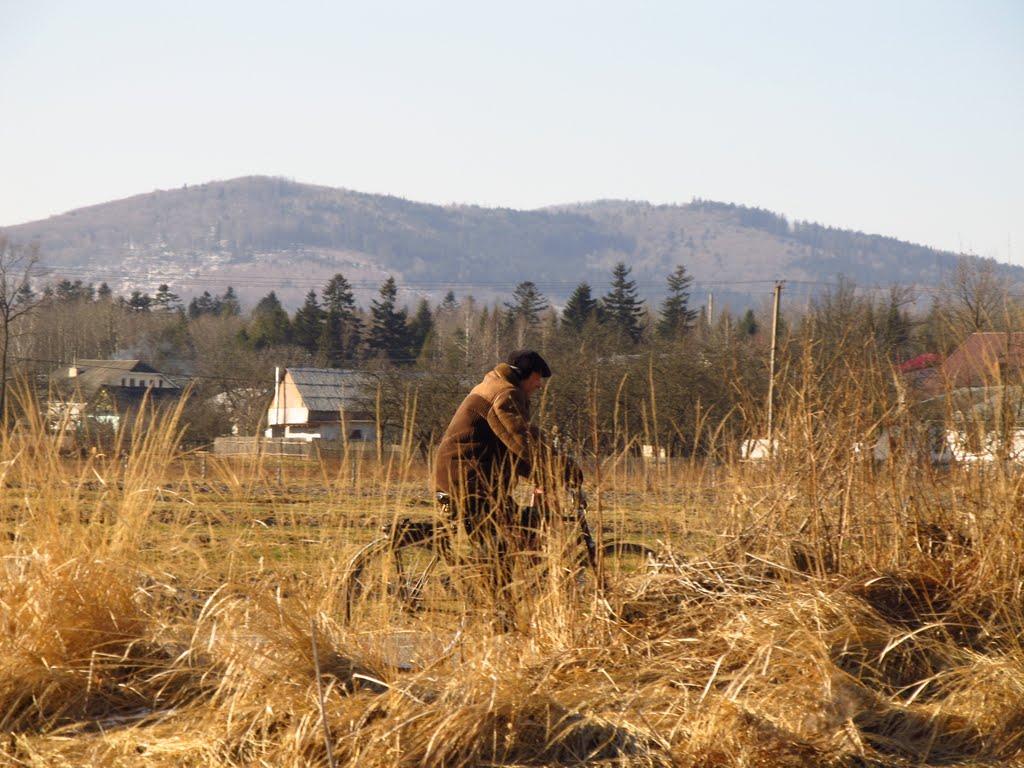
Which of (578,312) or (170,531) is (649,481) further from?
(578,312)

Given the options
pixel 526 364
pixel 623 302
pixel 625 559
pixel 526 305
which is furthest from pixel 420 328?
pixel 625 559

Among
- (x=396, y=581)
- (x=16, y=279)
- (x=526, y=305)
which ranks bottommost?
(x=396, y=581)

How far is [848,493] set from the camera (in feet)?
20.6

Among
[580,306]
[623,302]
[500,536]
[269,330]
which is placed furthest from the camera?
[269,330]

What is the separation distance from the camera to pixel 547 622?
17.9ft

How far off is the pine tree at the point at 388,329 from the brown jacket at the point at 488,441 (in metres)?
68.7

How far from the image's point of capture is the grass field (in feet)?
14.6

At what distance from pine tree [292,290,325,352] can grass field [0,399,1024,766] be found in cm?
7189

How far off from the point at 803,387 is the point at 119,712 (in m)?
3.74

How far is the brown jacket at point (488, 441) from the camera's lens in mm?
6285

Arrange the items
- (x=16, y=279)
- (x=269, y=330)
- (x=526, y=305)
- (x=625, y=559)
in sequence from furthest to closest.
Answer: (x=526, y=305) → (x=269, y=330) → (x=16, y=279) → (x=625, y=559)

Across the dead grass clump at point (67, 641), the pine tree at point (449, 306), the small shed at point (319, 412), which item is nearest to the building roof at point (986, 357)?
the small shed at point (319, 412)

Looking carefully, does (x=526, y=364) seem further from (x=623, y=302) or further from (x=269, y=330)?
(x=269, y=330)

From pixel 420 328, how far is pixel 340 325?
9130 millimetres
